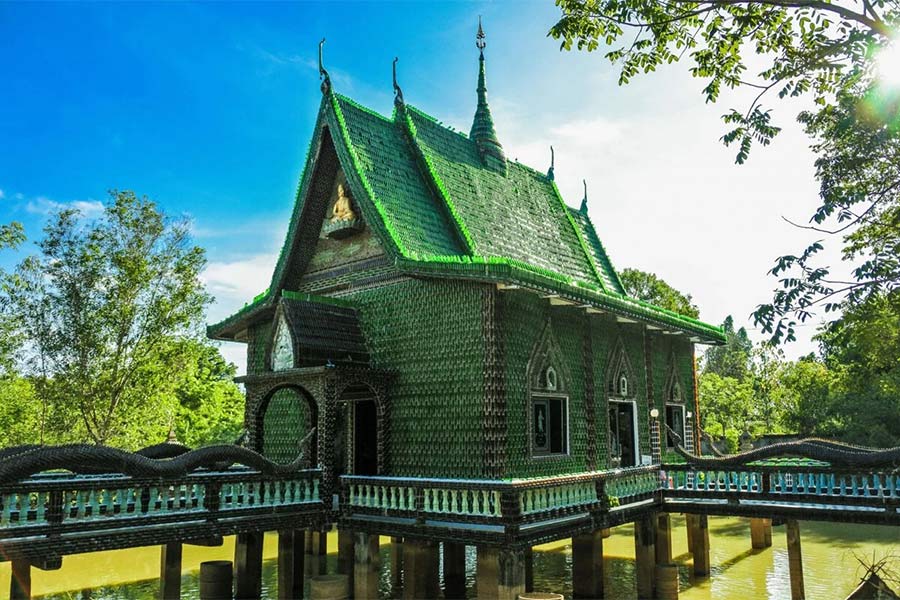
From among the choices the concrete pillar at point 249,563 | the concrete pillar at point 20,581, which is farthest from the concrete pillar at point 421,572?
the concrete pillar at point 20,581

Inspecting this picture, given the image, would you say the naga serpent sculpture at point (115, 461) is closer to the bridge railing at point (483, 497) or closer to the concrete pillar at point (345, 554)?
the bridge railing at point (483, 497)

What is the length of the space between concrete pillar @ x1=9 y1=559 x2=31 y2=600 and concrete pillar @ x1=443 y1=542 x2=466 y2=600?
25.2 ft

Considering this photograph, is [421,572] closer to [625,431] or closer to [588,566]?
[588,566]

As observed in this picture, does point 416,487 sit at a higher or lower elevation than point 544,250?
lower

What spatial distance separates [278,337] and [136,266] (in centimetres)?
1151

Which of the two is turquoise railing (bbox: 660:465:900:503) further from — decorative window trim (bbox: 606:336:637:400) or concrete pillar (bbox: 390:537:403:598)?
concrete pillar (bbox: 390:537:403:598)

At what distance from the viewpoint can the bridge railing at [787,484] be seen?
39.0ft

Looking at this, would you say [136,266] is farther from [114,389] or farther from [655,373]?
[655,373]

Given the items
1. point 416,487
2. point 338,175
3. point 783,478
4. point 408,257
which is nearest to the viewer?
point 416,487

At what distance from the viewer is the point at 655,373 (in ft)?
57.3

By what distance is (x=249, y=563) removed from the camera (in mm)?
12617

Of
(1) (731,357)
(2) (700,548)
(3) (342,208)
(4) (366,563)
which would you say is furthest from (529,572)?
(1) (731,357)

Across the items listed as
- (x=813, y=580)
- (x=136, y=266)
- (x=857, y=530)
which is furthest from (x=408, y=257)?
(x=857, y=530)

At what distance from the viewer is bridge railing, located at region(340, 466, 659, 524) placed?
33.3 feet
